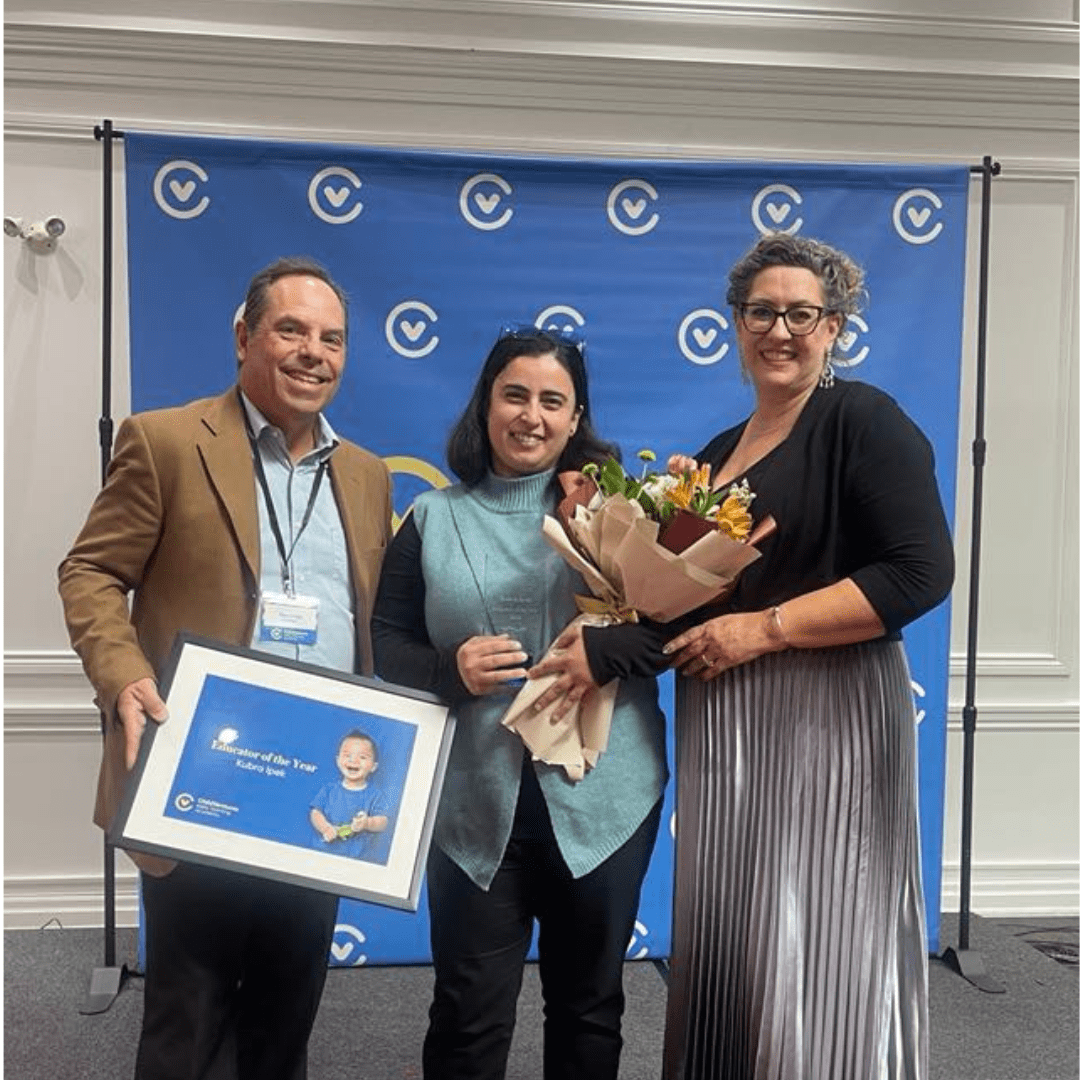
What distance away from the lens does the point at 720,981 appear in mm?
1920

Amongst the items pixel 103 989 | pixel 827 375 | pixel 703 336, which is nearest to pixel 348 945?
pixel 103 989

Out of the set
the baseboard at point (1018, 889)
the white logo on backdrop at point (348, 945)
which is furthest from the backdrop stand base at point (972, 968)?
the white logo on backdrop at point (348, 945)

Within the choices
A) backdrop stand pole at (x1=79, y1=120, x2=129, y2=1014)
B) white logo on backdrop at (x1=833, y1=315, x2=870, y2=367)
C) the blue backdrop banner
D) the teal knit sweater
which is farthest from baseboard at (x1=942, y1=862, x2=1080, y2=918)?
backdrop stand pole at (x1=79, y1=120, x2=129, y2=1014)

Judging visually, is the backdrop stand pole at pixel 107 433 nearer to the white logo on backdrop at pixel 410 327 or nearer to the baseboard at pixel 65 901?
the baseboard at pixel 65 901

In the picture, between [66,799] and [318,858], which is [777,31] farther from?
[66,799]

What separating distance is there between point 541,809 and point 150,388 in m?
2.02

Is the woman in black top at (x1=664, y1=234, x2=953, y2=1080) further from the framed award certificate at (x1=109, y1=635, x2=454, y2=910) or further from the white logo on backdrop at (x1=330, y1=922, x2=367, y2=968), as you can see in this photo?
the white logo on backdrop at (x1=330, y1=922, x2=367, y2=968)

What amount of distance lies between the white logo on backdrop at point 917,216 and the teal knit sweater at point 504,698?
201 centimetres

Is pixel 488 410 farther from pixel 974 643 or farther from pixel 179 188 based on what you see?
pixel 974 643

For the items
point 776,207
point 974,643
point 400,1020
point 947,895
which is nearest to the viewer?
point 400,1020

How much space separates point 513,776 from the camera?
1.80 meters

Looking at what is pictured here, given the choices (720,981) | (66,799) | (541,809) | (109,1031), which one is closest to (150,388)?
(66,799)

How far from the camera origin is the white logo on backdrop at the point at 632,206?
3312mm

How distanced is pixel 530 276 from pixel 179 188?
41.2 inches
